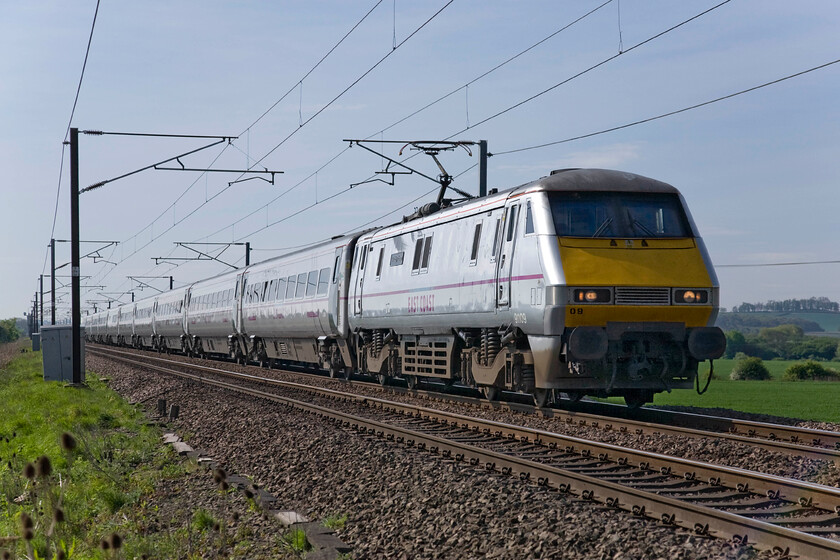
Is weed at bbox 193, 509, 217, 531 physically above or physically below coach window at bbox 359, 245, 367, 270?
below

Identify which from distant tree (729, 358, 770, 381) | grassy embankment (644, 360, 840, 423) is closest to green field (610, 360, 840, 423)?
grassy embankment (644, 360, 840, 423)

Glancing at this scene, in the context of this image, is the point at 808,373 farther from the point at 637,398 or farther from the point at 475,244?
the point at 475,244

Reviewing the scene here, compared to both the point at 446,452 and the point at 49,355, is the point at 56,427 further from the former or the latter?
the point at 49,355

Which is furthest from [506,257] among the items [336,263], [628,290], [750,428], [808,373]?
[808,373]

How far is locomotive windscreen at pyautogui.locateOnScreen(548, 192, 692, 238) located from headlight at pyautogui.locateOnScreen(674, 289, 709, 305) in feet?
3.07

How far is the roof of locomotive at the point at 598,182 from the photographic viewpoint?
43.8 ft

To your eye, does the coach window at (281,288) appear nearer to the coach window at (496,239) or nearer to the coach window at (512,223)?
the coach window at (496,239)

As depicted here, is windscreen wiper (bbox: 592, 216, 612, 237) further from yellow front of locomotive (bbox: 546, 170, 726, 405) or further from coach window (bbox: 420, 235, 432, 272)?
coach window (bbox: 420, 235, 432, 272)

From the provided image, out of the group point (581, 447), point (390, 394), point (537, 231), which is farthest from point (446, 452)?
point (390, 394)

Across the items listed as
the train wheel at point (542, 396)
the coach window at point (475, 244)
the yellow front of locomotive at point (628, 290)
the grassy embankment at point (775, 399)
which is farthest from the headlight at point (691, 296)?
the grassy embankment at point (775, 399)

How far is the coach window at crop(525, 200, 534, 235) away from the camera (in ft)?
43.5

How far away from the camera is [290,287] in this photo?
89.0 feet

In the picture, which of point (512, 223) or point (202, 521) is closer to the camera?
point (202, 521)

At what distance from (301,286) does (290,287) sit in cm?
134
